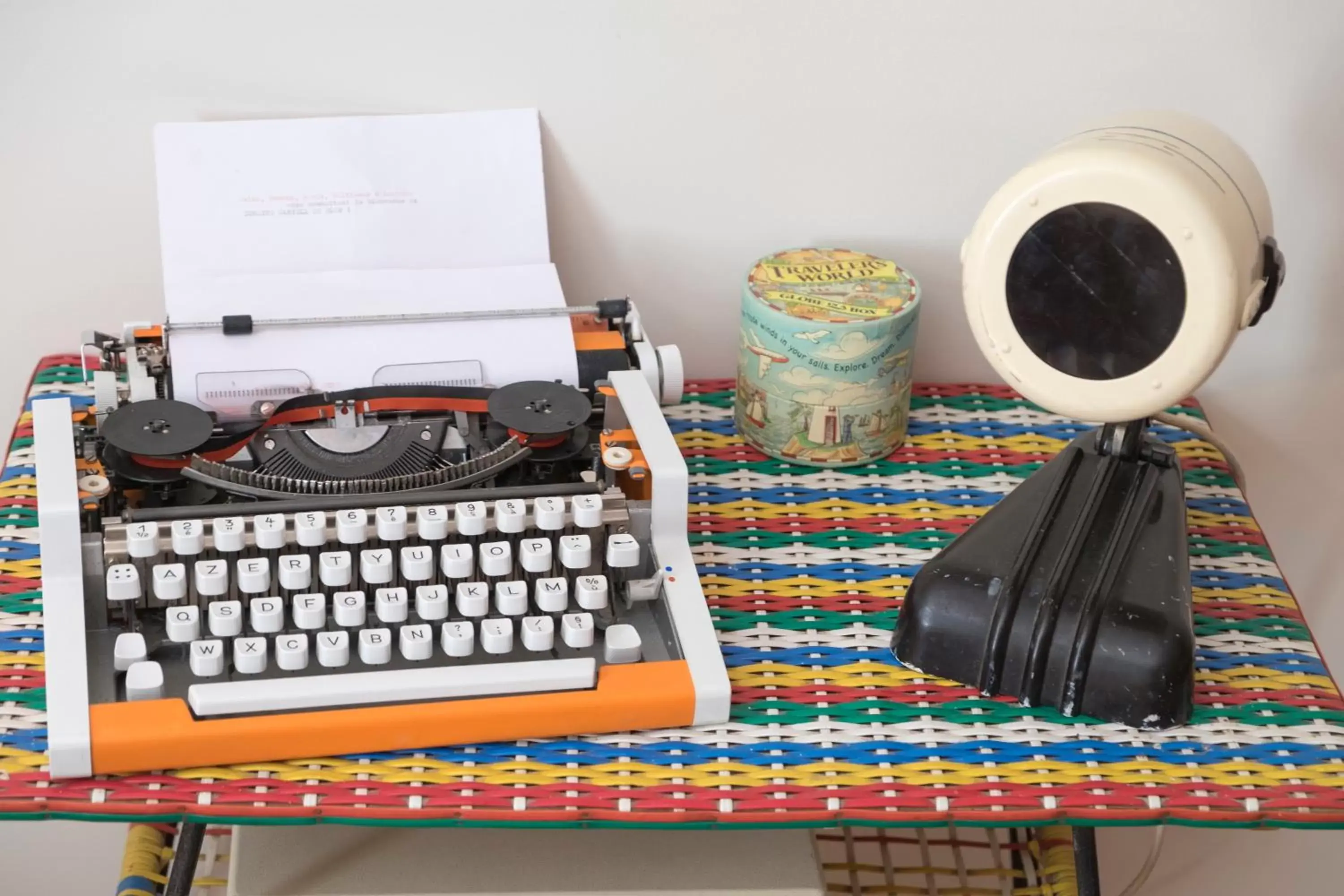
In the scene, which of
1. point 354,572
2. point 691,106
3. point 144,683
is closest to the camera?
point 144,683

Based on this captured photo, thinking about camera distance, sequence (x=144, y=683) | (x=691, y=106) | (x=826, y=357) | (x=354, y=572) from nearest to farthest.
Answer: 1. (x=144, y=683)
2. (x=354, y=572)
3. (x=826, y=357)
4. (x=691, y=106)

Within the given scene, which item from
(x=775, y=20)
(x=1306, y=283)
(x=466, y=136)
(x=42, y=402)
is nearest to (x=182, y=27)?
(x=466, y=136)

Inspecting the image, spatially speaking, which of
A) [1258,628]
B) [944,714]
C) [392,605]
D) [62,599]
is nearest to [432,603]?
[392,605]

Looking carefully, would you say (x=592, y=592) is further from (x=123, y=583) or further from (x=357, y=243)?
(x=357, y=243)

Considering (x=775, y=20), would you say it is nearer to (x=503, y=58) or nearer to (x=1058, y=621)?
(x=503, y=58)

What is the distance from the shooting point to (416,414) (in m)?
1.18

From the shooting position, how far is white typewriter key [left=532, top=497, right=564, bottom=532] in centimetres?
104

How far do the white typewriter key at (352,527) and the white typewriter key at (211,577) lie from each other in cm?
8

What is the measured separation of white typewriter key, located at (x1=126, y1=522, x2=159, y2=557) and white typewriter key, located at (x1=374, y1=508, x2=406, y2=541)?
0.50 feet

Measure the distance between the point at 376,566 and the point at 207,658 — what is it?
0.13 m

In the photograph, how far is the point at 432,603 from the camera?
1.00 meters

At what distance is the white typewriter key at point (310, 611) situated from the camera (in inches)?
38.7

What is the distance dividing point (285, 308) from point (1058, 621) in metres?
0.69

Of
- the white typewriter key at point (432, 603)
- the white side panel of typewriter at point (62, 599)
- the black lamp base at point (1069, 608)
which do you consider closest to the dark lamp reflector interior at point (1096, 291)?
the black lamp base at point (1069, 608)
